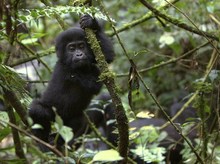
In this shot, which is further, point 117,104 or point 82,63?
point 82,63

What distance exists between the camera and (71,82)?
5555mm

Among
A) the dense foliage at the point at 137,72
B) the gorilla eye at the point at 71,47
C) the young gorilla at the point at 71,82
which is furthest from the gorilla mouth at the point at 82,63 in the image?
the dense foliage at the point at 137,72

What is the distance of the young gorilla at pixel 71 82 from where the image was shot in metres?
5.11

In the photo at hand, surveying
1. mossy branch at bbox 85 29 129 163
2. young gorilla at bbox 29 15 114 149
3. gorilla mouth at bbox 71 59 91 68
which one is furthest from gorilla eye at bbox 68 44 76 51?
mossy branch at bbox 85 29 129 163

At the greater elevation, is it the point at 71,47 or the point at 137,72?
the point at 71,47

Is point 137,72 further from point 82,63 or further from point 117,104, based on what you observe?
point 82,63

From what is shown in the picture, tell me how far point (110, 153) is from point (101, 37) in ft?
10.3

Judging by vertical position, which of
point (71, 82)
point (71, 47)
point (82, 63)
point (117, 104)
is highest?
point (71, 47)

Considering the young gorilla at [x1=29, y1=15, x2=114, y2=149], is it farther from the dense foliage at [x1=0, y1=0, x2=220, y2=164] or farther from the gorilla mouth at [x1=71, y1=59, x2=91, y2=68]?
the dense foliage at [x1=0, y1=0, x2=220, y2=164]

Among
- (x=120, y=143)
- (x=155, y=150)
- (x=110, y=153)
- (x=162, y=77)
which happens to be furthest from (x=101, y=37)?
(x=162, y=77)

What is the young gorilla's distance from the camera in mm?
5113

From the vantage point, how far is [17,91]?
304 cm

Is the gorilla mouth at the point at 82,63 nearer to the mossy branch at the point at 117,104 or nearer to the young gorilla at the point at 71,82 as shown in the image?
the young gorilla at the point at 71,82

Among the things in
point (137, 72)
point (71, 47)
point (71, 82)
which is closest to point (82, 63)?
point (71, 47)
